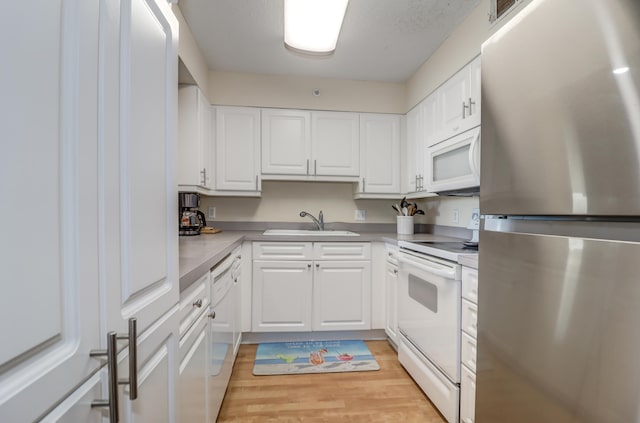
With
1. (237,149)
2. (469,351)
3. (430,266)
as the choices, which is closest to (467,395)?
(469,351)

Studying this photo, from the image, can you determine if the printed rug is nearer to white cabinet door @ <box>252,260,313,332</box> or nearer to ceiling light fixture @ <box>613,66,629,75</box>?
white cabinet door @ <box>252,260,313,332</box>

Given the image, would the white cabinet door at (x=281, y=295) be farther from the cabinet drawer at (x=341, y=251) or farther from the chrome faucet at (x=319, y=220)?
the chrome faucet at (x=319, y=220)

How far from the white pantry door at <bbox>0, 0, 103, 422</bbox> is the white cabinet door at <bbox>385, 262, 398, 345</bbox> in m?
2.08

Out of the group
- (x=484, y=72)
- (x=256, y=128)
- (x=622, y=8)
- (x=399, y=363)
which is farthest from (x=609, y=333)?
(x=256, y=128)

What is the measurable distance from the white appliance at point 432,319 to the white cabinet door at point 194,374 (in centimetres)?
118

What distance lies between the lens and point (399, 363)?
214 centimetres

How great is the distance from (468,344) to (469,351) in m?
0.03

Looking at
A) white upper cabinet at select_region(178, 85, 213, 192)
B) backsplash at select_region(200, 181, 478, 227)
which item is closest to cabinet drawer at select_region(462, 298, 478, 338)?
backsplash at select_region(200, 181, 478, 227)

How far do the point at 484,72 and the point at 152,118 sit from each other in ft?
3.11

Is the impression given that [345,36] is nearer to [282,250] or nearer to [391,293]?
[282,250]

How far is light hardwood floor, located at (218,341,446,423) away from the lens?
5.23 feet

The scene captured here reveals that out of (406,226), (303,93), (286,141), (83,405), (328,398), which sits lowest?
(328,398)

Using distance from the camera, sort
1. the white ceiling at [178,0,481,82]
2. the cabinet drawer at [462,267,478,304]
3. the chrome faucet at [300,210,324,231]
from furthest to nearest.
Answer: the chrome faucet at [300,210,324,231], the white ceiling at [178,0,481,82], the cabinet drawer at [462,267,478,304]

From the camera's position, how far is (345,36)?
214 centimetres
